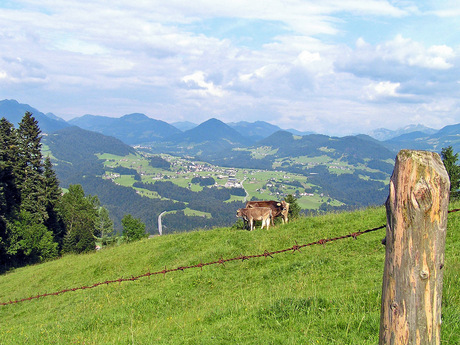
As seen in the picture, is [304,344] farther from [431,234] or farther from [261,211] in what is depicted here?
[261,211]

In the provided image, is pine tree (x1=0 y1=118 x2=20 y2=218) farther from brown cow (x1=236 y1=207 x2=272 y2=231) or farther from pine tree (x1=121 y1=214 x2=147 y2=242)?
brown cow (x1=236 y1=207 x2=272 y2=231)

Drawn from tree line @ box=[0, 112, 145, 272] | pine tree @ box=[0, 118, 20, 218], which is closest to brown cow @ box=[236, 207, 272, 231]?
tree line @ box=[0, 112, 145, 272]

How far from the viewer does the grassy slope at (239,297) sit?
5781mm

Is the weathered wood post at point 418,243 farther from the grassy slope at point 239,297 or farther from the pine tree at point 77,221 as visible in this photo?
the pine tree at point 77,221

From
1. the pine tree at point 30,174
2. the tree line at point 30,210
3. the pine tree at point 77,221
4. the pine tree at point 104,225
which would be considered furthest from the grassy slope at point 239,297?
the pine tree at point 104,225

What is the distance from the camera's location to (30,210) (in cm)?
4016

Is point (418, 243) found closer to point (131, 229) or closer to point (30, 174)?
point (30, 174)

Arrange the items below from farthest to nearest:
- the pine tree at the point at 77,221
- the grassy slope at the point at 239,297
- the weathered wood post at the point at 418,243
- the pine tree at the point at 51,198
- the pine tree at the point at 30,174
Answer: the pine tree at the point at 77,221
the pine tree at the point at 51,198
the pine tree at the point at 30,174
the grassy slope at the point at 239,297
the weathered wood post at the point at 418,243

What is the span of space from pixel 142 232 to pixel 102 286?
4021 cm

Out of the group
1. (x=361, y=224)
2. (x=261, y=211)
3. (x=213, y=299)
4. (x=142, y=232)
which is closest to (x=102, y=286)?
(x=213, y=299)

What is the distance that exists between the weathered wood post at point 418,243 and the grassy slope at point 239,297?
6.76 feet

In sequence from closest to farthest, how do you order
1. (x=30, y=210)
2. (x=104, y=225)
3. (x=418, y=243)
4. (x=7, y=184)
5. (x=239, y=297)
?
(x=418, y=243)
(x=239, y=297)
(x=7, y=184)
(x=30, y=210)
(x=104, y=225)

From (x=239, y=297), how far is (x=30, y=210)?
3970 centimetres

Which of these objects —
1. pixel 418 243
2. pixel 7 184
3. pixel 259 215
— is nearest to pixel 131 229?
pixel 7 184
